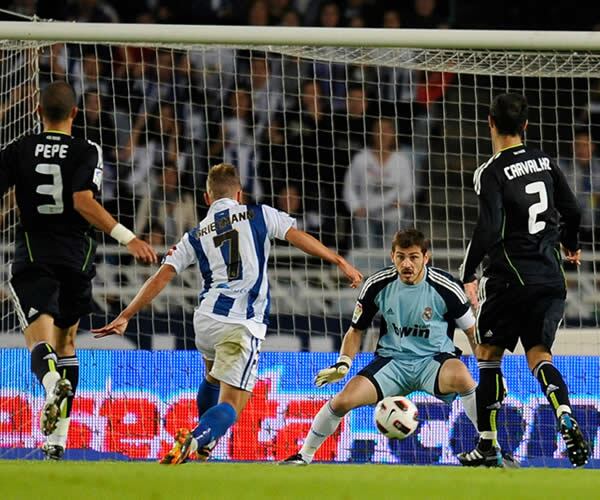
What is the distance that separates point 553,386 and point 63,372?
2737mm

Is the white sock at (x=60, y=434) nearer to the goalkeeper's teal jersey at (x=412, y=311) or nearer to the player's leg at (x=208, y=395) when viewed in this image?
the player's leg at (x=208, y=395)

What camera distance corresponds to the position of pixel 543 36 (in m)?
8.99

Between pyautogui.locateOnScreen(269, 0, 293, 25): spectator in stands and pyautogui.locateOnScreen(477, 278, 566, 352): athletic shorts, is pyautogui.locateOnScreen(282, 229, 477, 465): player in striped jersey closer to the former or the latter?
pyautogui.locateOnScreen(477, 278, 566, 352): athletic shorts

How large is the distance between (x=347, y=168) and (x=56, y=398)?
18.8 feet

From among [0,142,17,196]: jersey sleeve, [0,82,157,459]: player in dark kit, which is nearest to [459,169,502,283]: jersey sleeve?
[0,82,157,459]: player in dark kit

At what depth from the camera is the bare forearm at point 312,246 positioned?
738cm

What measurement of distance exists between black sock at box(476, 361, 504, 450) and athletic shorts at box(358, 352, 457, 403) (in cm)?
35

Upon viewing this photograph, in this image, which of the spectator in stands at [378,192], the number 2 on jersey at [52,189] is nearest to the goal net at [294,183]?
the spectator in stands at [378,192]

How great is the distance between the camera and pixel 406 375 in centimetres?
812

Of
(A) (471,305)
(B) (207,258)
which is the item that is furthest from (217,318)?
(A) (471,305)

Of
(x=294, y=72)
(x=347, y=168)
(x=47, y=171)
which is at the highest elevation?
(x=294, y=72)

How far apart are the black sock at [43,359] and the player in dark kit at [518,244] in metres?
2.25

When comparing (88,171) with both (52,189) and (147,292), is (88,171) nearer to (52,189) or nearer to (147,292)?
(52,189)

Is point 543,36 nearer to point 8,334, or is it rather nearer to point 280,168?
point 280,168
